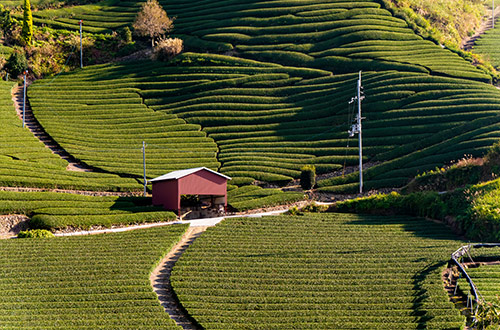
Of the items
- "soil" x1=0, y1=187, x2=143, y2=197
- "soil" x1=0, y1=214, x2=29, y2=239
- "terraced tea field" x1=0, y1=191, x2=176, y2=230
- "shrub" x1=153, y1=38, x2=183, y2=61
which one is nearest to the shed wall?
"terraced tea field" x1=0, y1=191, x2=176, y2=230

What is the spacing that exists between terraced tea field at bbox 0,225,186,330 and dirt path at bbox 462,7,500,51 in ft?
207

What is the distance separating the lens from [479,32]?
320 ft

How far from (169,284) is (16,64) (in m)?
54.2

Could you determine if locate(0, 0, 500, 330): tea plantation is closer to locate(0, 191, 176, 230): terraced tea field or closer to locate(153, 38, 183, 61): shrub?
locate(0, 191, 176, 230): terraced tea field

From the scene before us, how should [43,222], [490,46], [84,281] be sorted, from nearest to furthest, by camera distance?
1. [84,281]
2. [43,222]
3. [490,46]

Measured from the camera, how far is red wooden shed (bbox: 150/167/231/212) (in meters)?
47.5

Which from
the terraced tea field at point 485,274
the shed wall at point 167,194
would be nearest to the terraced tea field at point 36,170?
the shed wall at point 167,194

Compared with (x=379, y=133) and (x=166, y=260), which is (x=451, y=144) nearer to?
(x=379, y=133)

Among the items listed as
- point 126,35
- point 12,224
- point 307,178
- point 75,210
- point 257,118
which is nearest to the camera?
point 12,224

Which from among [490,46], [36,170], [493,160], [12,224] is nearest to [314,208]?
[493,160]

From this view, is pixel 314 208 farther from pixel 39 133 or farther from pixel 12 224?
pixel 39 133

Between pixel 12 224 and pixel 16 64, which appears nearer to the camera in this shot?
pixel 12 224

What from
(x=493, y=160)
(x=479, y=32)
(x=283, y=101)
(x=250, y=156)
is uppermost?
(x=479, y=32)

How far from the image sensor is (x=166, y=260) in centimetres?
3731
